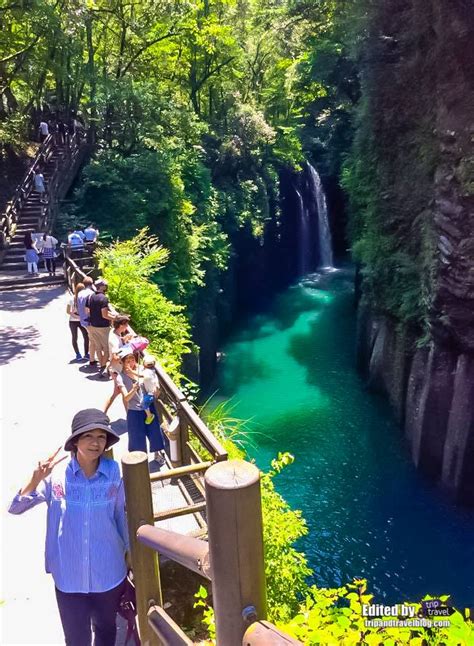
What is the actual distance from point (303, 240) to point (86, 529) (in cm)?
3701

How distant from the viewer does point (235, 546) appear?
5.38 ft

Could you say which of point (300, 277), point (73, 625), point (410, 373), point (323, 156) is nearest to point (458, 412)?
point (410, 373)

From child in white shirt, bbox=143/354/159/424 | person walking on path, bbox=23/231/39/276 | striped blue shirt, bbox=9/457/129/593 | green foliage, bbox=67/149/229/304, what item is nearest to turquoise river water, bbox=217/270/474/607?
green foliage, bbox=67/149/229/304

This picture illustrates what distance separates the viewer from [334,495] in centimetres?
1465

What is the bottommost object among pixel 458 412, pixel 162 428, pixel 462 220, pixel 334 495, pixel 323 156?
pixel 334 495

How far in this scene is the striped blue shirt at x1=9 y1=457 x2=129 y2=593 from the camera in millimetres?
3145

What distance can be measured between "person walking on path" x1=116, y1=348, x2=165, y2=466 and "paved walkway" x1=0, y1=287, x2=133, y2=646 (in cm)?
55

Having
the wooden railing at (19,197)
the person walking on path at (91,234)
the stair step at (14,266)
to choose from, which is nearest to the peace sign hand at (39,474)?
the person walking on path at (91,234)

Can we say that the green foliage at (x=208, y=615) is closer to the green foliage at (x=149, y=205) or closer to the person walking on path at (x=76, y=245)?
the person walking on path at (x=76, y=245)

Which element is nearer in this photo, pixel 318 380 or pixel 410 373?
pixel 410 373

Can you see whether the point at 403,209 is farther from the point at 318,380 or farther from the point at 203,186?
the point at 203,186

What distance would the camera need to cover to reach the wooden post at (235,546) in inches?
63.5

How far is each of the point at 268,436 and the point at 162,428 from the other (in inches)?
421

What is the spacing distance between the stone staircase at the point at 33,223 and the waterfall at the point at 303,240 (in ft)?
58.5
